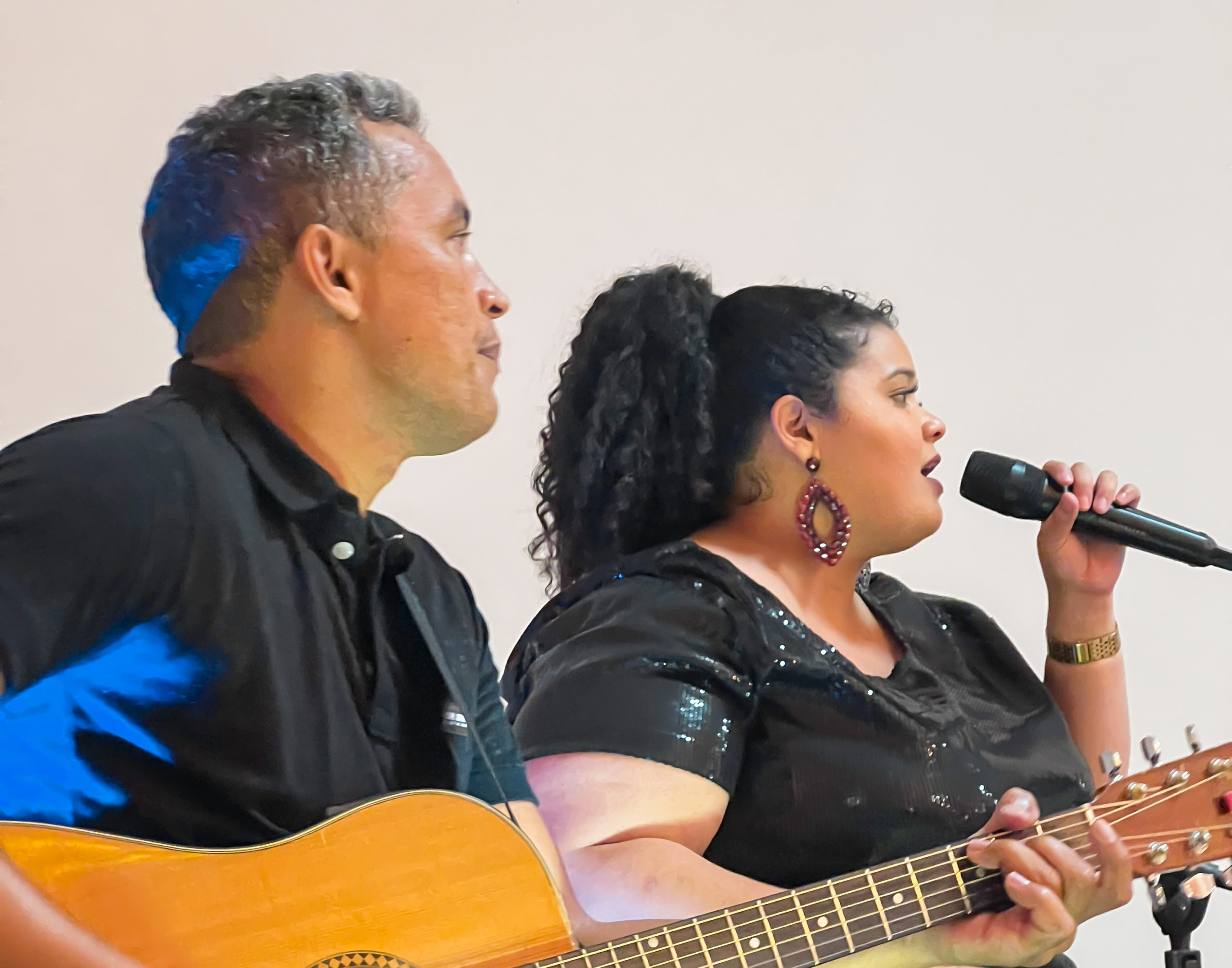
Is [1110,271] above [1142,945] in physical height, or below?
above

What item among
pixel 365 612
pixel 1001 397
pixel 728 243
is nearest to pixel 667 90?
pixel 728 243

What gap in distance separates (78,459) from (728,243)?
69 cm

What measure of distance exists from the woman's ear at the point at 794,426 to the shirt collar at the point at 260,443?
48 centimetres

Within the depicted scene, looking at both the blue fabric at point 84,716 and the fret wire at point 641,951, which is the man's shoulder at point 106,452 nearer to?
the blue fabric at point 84,716

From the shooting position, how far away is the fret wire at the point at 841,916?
0.98 m

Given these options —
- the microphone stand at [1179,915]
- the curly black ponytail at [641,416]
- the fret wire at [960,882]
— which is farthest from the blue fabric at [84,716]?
the microphone stand at [1179,915]

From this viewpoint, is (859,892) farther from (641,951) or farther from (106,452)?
(106,452)

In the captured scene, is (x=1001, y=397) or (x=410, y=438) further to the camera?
(x=1001, y=397)

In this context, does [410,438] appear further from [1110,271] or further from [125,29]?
[1110,271]

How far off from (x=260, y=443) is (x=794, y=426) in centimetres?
54

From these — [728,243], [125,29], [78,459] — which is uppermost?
[125,29]

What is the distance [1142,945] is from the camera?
4.58 feet

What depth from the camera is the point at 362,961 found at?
2.73 ft

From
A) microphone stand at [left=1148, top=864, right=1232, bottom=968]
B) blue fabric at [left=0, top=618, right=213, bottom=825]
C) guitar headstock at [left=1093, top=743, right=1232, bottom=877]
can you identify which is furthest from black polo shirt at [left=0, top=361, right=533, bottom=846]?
microphone stand at [left=1148, top=864, right=1232, bottom=968]
